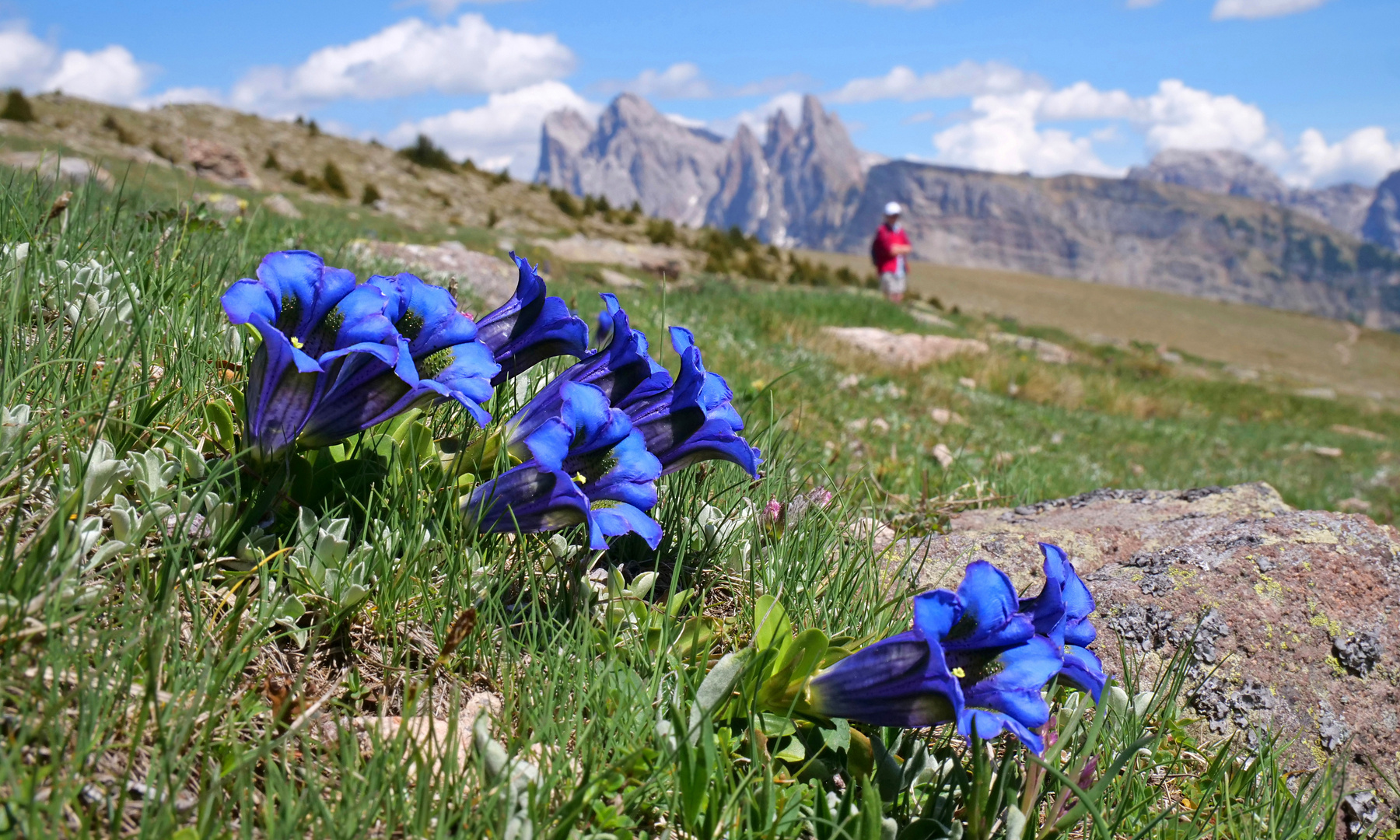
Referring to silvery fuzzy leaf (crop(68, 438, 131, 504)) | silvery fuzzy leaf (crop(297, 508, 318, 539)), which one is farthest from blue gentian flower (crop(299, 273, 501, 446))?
silvery fuzzy leaf (crop(68, 438, 131, 504))

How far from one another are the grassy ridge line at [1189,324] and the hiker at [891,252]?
18907 millimetres

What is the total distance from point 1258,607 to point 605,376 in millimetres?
2126

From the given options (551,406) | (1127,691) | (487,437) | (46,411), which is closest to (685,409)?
(551,406)

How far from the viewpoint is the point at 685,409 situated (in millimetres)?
2062

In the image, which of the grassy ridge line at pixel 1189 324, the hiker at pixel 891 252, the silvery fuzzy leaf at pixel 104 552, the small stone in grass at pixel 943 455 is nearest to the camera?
the silvery fuzzy leaf at pixel 104 552

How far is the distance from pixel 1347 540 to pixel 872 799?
2.28 m

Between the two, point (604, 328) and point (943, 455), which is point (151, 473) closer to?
point (604, 328)

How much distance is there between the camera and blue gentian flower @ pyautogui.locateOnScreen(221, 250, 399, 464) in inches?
65.9

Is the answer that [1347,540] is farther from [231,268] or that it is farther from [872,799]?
[231,268]

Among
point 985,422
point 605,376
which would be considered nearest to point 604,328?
point 605,376

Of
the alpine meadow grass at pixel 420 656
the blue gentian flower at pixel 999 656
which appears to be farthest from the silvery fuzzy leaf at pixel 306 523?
the blue gentian flower at pixel 999 656

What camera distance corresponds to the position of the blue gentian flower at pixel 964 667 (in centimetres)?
155

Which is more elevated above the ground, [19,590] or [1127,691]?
[19,590]

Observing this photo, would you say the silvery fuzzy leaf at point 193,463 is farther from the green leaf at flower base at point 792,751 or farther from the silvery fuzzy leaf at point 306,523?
the green leaf at flower base at point 792,751
